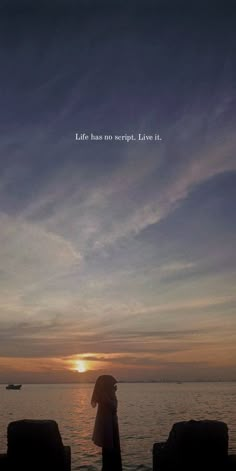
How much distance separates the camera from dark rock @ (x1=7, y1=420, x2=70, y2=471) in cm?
1034

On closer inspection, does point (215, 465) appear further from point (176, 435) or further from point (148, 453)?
point (148, 453)

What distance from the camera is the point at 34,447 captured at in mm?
10344

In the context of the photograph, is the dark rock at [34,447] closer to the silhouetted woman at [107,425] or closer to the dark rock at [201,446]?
the silhouetted woman at [107,425]

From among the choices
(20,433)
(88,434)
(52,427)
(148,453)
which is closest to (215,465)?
(52,427)

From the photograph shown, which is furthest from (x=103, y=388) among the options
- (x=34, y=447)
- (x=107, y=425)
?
(x=34, y=447)

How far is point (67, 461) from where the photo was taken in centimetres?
1065

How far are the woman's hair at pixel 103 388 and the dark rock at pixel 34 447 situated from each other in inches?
64.5

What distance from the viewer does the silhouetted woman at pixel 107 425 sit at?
1150cm

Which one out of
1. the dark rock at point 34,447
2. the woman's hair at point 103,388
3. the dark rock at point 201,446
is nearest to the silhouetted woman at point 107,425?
the woman's hair at point 103,388

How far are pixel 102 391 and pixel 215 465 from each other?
10.4 feet

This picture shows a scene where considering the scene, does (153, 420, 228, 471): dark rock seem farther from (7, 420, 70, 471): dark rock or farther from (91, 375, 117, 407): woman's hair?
(7, 420, 70, 471): dark rock

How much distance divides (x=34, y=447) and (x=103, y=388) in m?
2.22

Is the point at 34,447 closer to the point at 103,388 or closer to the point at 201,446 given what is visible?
the point at 103,388

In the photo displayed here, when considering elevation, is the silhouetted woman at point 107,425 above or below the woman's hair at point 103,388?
below
